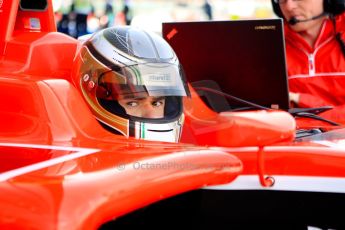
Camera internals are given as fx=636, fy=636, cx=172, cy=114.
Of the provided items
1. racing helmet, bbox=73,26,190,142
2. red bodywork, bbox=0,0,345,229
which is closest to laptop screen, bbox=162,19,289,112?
red bodywork, bbox=0,0,345,229

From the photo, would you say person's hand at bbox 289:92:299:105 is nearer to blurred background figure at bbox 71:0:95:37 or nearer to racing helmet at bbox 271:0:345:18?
racing helmet at bbox 271:0:345:18

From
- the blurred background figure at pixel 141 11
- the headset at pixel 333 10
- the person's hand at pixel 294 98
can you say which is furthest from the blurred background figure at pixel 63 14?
the person's hand at pixel 294 98

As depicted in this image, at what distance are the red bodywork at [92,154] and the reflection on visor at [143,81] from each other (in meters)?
0.10

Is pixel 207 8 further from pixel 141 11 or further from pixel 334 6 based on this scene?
pixel 334 6

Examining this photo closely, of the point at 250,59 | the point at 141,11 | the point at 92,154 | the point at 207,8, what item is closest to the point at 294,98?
the point at 250,59

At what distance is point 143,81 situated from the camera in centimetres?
160

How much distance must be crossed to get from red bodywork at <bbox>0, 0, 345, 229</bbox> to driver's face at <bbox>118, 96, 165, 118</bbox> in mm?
112

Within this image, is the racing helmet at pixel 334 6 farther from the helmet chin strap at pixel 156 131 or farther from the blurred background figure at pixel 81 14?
the blurred background figure at pixel 81 14

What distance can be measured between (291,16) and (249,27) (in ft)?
1.87

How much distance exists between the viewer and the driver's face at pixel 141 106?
1.64 meters

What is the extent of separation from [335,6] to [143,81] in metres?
1.61

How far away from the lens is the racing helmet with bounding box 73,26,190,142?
162 cm

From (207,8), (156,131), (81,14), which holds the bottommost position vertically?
(207,8)

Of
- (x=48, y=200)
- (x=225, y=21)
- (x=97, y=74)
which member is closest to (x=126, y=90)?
(x=97, y=74)
